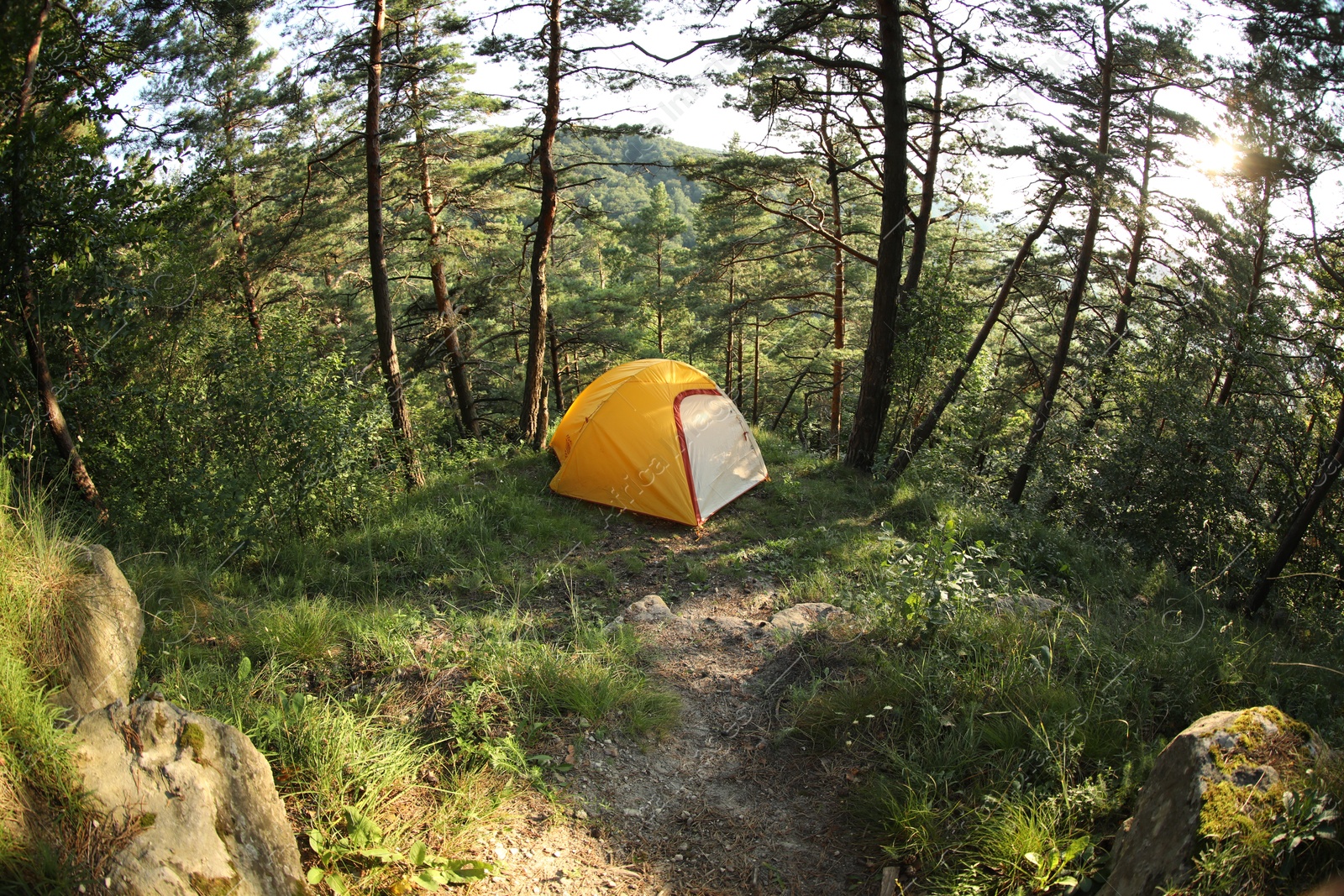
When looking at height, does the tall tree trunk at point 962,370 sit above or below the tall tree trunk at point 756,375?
above

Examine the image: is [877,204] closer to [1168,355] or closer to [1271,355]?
[1168,355]

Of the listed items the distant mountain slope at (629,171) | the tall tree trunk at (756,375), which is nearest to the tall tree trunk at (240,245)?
the distant mountain slope at (629,171)

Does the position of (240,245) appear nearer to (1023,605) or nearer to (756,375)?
(1023,605)

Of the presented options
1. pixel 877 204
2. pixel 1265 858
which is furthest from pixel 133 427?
pixel 877 204

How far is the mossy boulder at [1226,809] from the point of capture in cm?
194

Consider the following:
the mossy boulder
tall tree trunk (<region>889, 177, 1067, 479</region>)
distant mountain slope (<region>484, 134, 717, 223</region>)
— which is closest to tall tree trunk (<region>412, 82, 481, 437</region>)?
distant mountain slope (<region>484, 134, 717, 223</region>)

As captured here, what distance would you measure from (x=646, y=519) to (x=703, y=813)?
4389 millimetres

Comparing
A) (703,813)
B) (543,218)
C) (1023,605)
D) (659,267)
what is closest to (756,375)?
(659,267)

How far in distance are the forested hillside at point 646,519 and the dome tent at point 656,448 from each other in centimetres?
34

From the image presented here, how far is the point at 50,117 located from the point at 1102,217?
12.0 m

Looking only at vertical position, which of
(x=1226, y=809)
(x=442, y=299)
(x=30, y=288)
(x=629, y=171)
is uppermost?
(x=629, y=171)

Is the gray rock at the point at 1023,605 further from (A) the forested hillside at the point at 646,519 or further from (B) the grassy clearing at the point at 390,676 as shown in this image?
(B) the grassy clearing at the point at 390,676

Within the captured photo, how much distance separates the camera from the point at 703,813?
299 cm

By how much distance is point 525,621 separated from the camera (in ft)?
13.5
